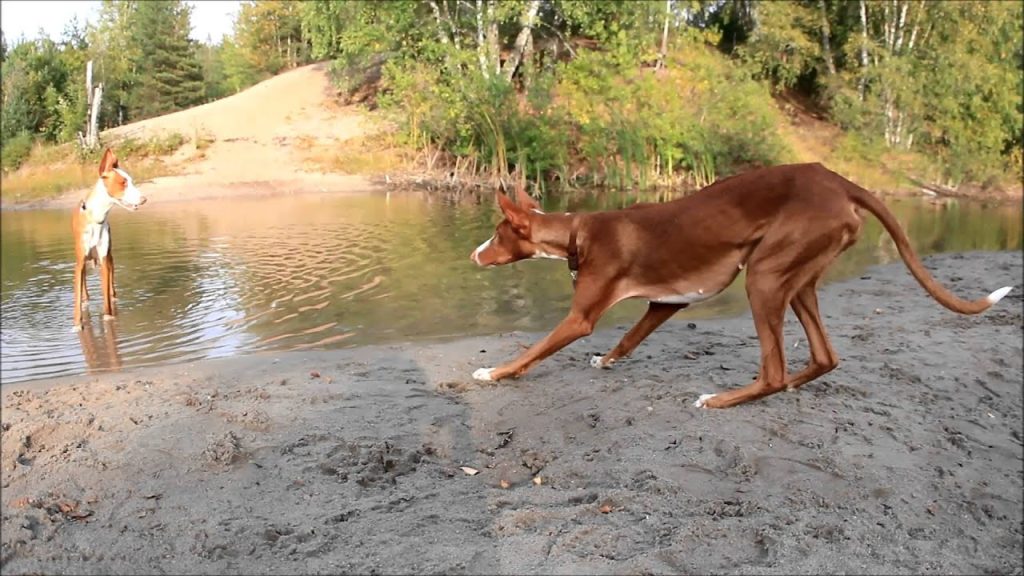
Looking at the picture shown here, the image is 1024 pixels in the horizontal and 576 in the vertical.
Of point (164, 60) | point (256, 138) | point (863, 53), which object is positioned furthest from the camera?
point (164, 60)

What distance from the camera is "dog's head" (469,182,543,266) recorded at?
6.20 meters

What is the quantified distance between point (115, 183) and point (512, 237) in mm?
4713

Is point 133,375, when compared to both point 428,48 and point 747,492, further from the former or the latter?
point 428,48

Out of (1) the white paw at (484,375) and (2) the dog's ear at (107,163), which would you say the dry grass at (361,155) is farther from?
(1) the white paw at (484,375)

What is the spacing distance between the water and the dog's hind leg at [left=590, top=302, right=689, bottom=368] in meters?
1.89

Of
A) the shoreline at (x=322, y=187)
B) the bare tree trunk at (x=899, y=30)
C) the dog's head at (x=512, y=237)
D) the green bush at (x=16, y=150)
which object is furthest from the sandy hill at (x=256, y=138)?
the bare tree trunk at (x=899, y=30)

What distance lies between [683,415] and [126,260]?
32.4 feet

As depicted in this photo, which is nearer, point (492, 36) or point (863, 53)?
point (492, 36)

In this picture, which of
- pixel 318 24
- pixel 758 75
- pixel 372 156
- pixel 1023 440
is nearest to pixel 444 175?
pixel 372 156

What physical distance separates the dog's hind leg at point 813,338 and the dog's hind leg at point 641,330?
0.94 m

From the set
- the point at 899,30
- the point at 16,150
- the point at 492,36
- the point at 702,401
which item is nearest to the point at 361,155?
the point at 492,36

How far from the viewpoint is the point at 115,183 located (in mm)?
8289

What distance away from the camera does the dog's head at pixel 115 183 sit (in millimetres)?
8281

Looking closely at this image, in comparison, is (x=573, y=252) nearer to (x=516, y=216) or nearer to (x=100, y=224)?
(x=516, y=216)
